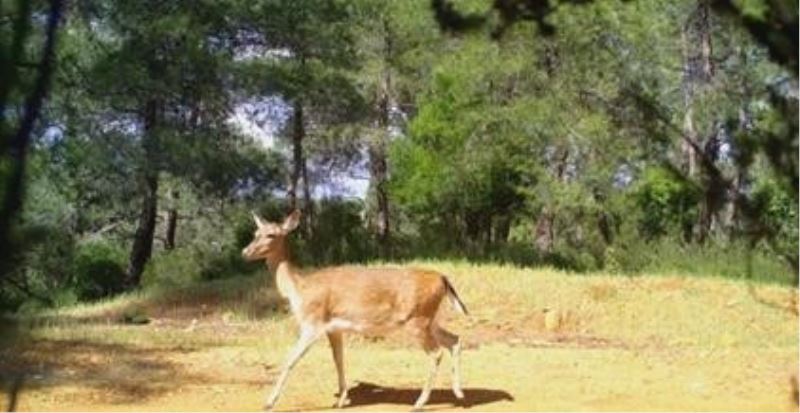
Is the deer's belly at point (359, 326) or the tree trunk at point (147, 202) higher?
the tree trunk at point (147, 202)

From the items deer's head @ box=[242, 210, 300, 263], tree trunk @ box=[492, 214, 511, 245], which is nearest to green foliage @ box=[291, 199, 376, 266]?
tree trunk @ box=[492, 214, 511, 245]

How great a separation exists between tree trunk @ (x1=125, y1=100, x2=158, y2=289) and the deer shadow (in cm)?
1255

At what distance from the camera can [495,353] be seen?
11.5 m

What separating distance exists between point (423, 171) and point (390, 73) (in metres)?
4.92

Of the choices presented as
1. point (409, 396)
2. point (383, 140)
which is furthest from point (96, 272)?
point (409, 396)

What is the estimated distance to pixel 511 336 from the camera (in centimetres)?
1412

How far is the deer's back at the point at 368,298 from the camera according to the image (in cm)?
885

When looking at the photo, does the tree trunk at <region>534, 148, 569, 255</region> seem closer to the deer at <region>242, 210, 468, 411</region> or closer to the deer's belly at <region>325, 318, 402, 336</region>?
the deer at <region>242, 210, 468, 411</region>

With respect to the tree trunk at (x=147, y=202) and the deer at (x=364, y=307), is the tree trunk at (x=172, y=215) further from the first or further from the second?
the deer at (x=364, y=307)

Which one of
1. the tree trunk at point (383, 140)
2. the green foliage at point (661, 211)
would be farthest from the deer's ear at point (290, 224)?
the tree trunk at point (383, 140)

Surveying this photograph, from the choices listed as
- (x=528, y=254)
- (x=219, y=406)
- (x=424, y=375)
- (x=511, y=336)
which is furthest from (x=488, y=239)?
(x=219, y=406)

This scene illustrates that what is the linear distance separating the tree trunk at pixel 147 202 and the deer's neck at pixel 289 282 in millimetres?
12578

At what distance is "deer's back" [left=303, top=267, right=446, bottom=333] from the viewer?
8.85 m

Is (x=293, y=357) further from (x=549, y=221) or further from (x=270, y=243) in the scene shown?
(x=549, y=221)
